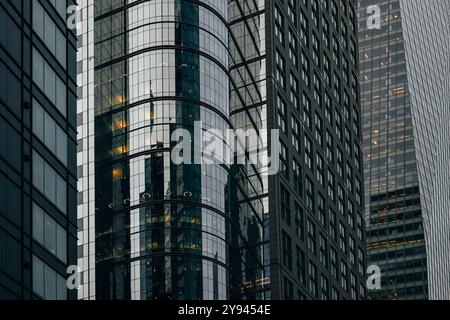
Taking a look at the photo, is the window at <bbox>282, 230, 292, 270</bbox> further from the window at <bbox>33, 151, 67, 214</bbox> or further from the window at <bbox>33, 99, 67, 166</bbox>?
the window at <bbox>33, 151, 67, 214</bbox>

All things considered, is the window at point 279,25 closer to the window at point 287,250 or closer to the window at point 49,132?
the window at point 287,250

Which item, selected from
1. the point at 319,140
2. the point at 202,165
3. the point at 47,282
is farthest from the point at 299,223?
the point at 47,282

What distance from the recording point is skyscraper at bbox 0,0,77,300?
57094 millimetres

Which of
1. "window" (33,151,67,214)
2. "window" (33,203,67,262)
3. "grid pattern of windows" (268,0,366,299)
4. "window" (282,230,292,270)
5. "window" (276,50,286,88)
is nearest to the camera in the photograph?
"window" (33,203,67,262)

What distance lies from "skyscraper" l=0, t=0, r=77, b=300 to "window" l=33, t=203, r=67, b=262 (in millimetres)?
50

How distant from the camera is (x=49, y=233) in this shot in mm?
61594

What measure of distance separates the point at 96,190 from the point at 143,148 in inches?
273

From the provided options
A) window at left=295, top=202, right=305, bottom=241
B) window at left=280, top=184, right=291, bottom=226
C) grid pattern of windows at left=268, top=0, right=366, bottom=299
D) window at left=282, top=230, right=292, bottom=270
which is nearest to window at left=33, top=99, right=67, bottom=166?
grid pattern of windows at left=268, top=0, right=366, bottom=299

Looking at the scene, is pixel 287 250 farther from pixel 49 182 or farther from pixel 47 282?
pixel 47 282

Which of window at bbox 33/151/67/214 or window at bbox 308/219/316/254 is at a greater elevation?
window at bbox 308/219/316/254
